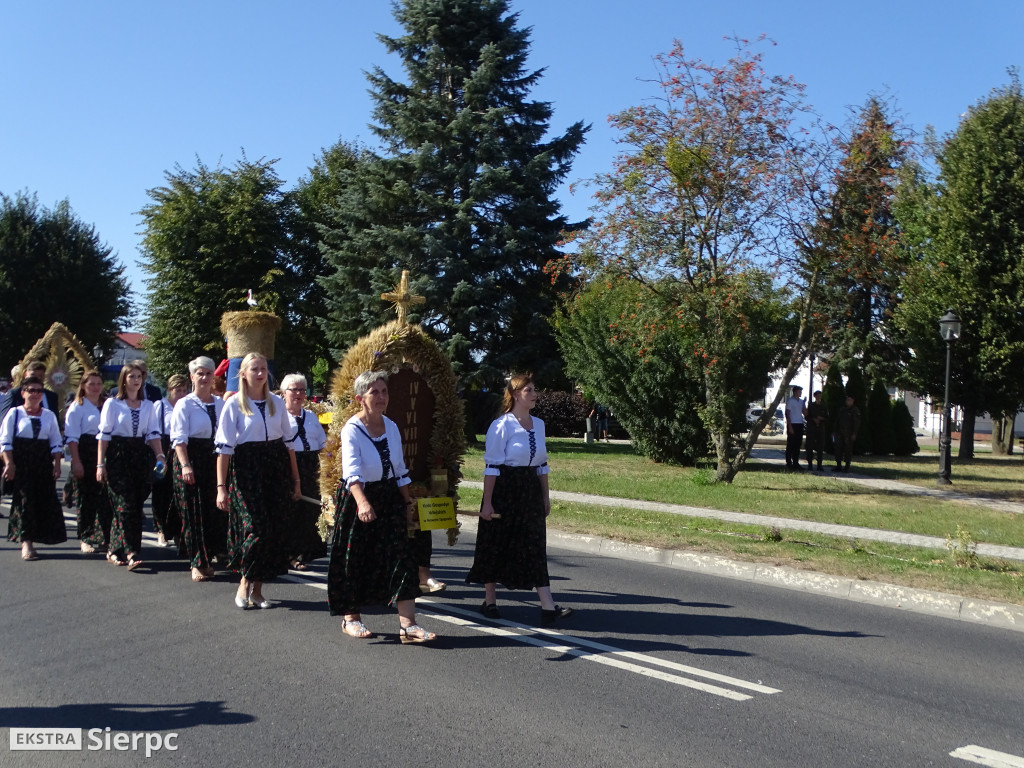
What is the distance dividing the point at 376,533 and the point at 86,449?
5294mm

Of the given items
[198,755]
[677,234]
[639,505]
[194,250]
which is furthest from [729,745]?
[194,250]

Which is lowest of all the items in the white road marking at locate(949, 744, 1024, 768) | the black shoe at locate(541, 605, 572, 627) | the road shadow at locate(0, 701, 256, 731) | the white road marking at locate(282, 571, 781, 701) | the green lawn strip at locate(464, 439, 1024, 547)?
the road shadow at locate(0, 701, 256, 731)

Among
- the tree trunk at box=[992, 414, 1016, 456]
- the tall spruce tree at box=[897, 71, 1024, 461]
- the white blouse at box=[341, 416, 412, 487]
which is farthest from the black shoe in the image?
the tree trunk at box=[992, 414, 1016, 456]

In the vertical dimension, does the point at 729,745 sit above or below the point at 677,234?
below

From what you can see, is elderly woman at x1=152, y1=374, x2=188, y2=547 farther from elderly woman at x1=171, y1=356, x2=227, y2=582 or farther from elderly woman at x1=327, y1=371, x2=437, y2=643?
elderly woman at x1=327, y1=371, x2=437, y2=643

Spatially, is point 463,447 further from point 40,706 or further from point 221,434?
point 40,706

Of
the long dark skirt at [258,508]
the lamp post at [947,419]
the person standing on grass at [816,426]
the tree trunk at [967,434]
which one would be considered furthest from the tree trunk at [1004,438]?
the long dark skirt at [258,508]

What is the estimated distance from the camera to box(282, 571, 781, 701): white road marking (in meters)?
5.70

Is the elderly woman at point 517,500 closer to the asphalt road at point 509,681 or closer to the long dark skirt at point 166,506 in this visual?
the asphalt road at point 509,681

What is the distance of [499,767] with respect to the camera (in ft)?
14.4

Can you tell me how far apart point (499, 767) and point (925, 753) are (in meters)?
2.12

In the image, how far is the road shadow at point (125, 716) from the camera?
491 centimetres

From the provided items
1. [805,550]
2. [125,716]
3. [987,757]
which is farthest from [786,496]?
[125,716]

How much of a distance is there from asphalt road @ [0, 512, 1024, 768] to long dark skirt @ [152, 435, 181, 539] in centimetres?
130
